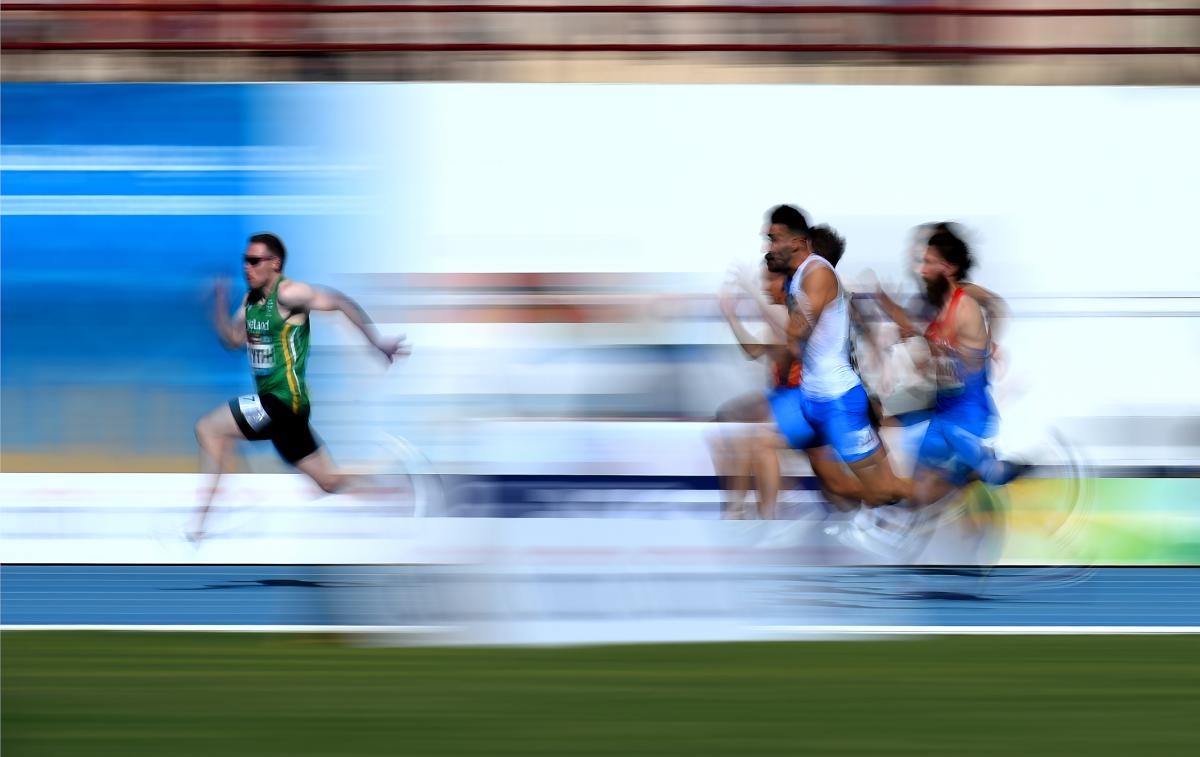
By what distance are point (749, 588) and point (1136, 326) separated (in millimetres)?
2920

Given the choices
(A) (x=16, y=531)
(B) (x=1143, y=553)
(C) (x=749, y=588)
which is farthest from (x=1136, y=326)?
(A) (x=16, y=531)

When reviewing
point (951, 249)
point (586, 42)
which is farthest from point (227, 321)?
point (951, 249)

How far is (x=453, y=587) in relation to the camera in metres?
6.57

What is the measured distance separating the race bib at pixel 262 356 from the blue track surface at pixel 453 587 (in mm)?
919

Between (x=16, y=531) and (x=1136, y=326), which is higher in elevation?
(x=1136, y=326)

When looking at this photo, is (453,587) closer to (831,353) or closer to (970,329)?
(831,353)

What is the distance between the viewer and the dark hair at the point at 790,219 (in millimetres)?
8539

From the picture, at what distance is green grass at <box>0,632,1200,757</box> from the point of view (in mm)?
4641

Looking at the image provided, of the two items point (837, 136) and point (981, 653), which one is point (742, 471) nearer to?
point (837, 136)

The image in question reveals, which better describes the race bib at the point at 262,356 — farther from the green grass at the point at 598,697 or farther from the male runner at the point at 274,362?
the green grass at the point at 598,697

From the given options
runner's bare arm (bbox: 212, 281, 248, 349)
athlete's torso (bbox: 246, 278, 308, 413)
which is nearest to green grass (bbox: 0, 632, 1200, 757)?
athlete's torso (bbox: 246, 278, 308, 413)

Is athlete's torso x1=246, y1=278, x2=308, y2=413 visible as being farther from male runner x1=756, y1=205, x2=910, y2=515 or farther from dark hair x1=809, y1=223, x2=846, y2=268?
dark hair x1=809, y1=223, x2=846, y2=268

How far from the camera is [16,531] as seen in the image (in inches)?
356

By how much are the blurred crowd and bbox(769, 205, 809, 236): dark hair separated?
962mm
